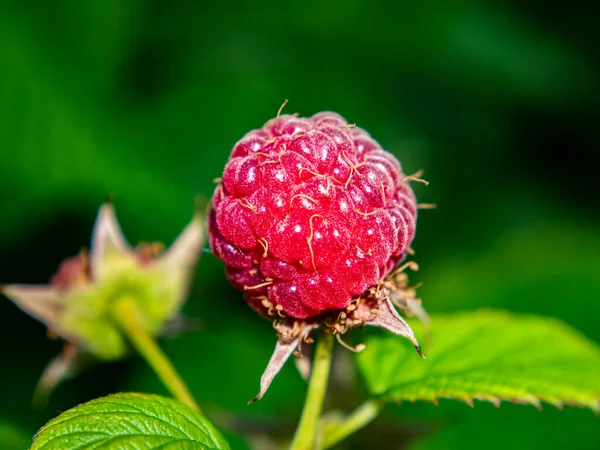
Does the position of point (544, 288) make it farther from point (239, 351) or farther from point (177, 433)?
point (177, 433)

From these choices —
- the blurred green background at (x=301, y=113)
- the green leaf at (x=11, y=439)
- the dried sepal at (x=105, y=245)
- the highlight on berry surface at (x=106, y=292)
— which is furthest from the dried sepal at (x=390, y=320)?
the blurred green background at (x=301, y=113)

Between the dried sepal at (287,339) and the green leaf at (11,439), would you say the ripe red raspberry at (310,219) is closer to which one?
the dried sepal at (287,339)

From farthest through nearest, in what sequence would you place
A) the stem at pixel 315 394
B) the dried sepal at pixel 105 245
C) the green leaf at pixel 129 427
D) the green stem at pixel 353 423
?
the dried sepal at pixel 105 245 < the green stem at pixel 353 423 < the stem at pixel 315 394 < the green leaf at pixel 129 427

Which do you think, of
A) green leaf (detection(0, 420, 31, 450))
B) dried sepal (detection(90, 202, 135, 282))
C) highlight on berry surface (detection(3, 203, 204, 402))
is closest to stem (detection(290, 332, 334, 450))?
highlight on berry surface (detection(3, 203, 204, 402))

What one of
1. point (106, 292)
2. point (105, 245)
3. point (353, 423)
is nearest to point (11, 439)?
point (106, 292)

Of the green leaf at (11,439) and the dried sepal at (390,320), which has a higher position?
the dried sepal at (390,320)

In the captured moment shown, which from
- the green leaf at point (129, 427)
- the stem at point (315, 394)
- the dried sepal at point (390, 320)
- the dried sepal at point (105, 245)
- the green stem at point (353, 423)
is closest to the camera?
the green leaf at point (129, 427)

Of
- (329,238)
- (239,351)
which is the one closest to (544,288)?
(239,351)

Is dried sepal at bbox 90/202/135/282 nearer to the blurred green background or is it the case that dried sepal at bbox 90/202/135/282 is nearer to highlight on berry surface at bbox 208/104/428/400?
highlight on berry surface at bbox 208/104/428/400

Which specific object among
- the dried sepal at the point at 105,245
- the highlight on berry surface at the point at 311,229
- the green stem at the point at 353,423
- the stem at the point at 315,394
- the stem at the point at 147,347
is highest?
the highlight on berry surface at the point at 311,229
